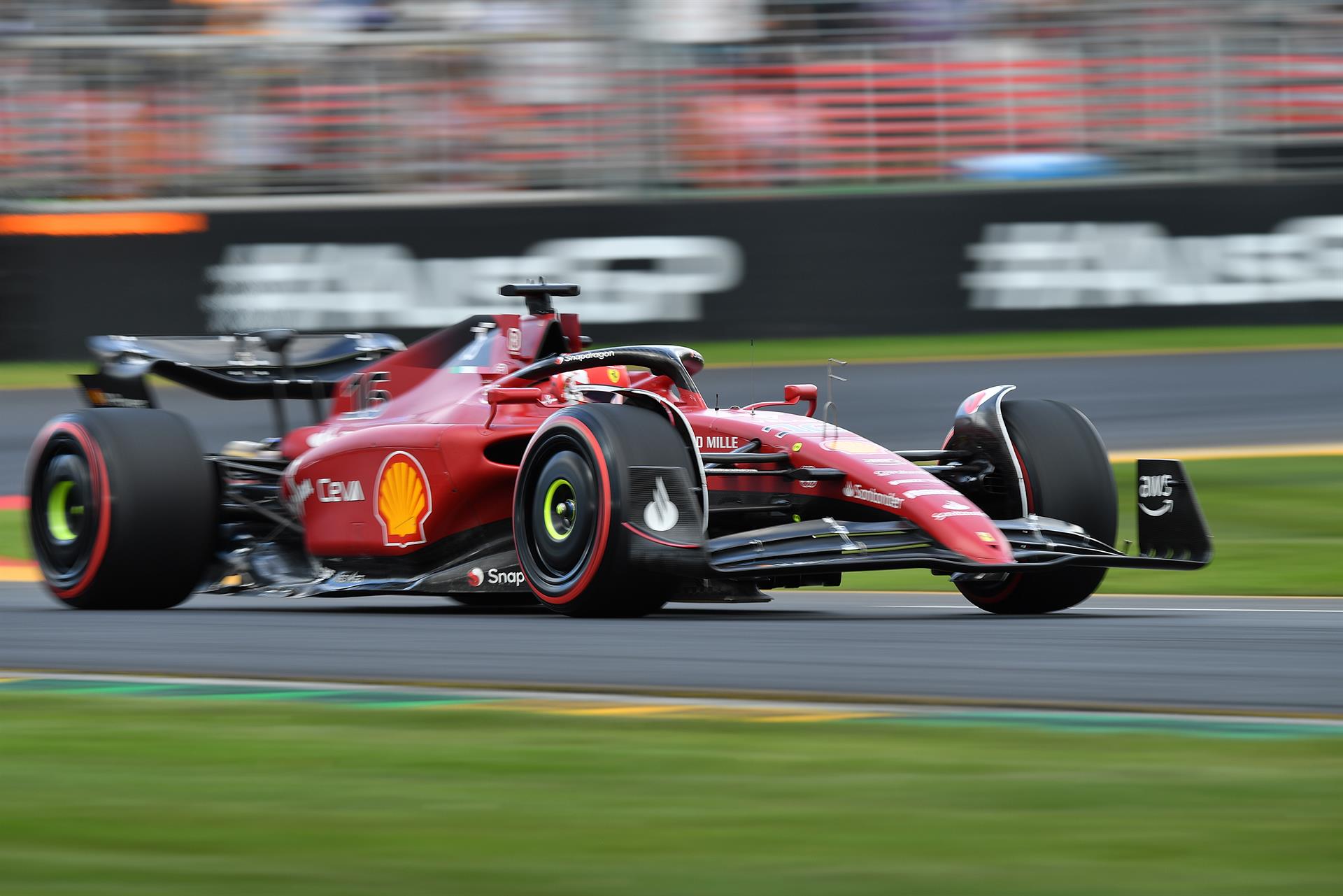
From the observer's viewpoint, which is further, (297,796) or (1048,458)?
(1048,458)

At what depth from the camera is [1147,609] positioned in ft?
27.5

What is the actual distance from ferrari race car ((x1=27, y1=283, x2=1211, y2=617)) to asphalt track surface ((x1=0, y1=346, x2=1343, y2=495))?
6.02 m

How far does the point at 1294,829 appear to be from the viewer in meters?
3.77

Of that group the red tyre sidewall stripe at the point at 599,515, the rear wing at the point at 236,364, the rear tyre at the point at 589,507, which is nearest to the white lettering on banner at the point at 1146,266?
the rear wing at the point at 236,364

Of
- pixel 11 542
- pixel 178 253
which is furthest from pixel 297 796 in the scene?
pixel 178 253

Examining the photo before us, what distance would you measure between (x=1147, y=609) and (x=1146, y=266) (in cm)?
1237

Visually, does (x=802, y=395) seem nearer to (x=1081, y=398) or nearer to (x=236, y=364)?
(x=236, y=364)

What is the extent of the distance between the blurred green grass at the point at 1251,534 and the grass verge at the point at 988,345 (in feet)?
15.9

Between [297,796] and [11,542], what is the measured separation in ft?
31.1

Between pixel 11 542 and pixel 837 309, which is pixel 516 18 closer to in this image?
pixel 837 309

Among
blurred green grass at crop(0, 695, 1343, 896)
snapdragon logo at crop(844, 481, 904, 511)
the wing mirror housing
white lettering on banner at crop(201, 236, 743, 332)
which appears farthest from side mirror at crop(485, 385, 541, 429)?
white lettering on banner at crop(201, 236, 743, 332)

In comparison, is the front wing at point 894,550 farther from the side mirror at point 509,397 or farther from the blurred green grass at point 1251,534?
the blurred green grass at point 1251,534

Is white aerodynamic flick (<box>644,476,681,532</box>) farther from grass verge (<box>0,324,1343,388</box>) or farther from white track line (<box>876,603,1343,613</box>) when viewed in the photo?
grass verge (<box>0,324,1343,388</box>)

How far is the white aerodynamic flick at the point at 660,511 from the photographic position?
718cm
